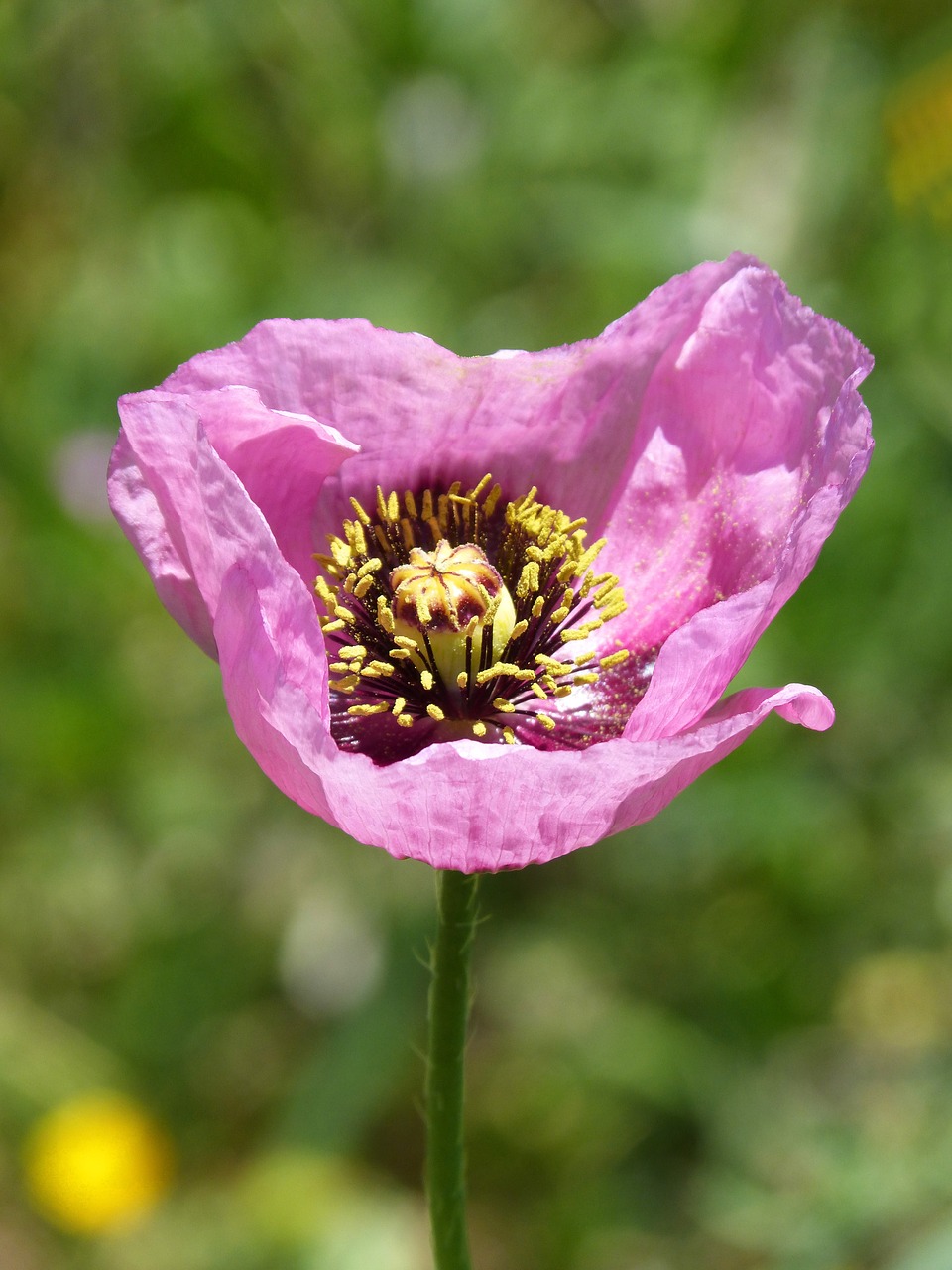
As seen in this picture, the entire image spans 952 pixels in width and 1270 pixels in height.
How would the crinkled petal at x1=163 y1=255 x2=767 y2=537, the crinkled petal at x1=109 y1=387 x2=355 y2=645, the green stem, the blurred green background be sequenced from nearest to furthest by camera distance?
1. the green stem
2. the crinkled petal at x1=109 y1=387 x2=355 y2=645
3. the crinkled petal at x1=163 y1=255 x2=767 y2=537
4. the blurred green background

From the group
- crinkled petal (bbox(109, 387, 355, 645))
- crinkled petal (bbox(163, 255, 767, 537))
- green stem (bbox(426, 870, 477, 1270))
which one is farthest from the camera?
crinkled petal (bbox(163, 255, 767, 537))

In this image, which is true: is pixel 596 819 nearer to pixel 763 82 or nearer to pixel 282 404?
pixel 282 404

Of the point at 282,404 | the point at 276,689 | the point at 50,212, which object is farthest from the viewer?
the point at 50,212

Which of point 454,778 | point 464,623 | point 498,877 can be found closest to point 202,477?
point 454,778

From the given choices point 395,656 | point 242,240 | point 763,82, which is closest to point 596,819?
point 395,656

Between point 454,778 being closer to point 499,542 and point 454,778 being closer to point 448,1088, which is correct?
point 448,1088

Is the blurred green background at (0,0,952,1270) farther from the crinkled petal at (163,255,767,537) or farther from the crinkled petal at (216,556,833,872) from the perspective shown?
the crinkled petal at (216,556,833,872)

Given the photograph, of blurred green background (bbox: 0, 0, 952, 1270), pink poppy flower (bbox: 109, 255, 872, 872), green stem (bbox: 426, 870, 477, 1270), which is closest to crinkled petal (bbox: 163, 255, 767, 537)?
pink poppy flower (bbox: 109, 255, 872, 872)
